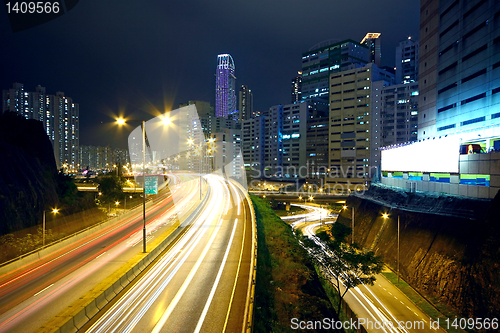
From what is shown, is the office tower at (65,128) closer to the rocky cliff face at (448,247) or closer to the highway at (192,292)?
the highway at (192,292)

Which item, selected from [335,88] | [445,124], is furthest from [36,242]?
[335,88]

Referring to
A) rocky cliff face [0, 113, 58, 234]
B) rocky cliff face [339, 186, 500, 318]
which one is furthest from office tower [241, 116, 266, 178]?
rocky cliff face [339, 186, 500, 318]

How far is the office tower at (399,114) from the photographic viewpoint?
3711 inches

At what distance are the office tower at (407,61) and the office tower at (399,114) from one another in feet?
130

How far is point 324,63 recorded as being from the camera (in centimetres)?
14112

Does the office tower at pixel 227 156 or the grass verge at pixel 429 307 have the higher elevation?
the office tower at pixel 227 156

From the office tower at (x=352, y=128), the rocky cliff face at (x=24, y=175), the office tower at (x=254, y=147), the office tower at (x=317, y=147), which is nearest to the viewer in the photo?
the rocky cliff face at (x=24, y=175)

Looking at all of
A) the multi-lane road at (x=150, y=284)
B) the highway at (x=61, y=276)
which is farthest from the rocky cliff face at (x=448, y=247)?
the highway at (x=61, y=276)

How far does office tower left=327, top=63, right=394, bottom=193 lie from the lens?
323 ft

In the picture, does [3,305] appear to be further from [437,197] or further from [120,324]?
[437,197]

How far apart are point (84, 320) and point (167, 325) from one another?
3.72 meters

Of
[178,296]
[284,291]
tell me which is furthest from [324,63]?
[178,296]

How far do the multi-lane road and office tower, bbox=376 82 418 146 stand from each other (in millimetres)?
86708

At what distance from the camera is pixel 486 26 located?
3678cm
